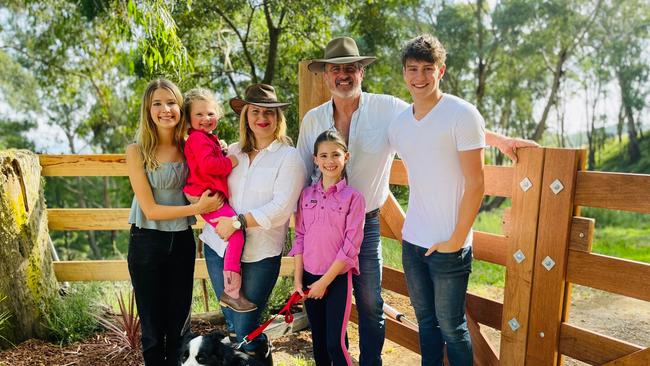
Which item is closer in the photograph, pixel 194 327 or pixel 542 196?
pixel 542 196

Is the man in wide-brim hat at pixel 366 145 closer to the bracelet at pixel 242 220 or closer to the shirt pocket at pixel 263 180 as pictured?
the shirt pocket at pixel 263 180

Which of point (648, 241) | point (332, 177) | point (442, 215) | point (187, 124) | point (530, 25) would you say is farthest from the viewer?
point (530, 25)

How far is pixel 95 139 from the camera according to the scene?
76.4ft

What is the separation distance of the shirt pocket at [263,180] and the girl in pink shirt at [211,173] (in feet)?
0.59

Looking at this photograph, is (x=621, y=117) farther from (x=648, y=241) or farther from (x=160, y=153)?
(x=160, y=153)

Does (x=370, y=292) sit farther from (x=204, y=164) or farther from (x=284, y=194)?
(x=204, y=164)

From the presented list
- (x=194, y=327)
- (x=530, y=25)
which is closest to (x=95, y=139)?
(x=530, y=25)

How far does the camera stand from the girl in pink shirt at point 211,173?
108 inches

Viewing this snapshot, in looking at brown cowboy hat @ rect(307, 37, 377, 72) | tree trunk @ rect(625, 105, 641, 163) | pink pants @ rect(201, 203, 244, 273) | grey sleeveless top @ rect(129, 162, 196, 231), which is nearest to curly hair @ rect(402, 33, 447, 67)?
brown cowboy hat @ rect(307, 37, 377, 72)

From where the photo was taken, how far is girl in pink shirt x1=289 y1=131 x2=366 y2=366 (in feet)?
8.93

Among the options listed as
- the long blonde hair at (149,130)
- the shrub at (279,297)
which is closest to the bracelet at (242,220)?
the long blonde hair at (149,130)

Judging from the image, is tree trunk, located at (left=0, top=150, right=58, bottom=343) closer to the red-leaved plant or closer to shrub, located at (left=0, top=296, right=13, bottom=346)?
shrub, located at (left=0, top=296, right=13, bottom=346)

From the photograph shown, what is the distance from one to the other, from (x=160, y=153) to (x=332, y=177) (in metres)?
1.00

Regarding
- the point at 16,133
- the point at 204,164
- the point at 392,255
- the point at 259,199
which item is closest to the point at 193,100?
the point at 204,164
